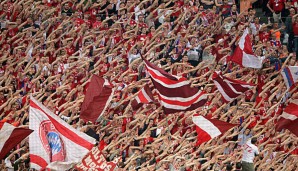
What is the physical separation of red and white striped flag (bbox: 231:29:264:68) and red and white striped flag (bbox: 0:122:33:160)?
10.4m

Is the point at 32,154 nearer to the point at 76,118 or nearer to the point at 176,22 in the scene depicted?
the point at 76,118

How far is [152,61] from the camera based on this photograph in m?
31.9

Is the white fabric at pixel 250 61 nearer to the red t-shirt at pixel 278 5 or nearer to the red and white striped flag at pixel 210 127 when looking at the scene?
the red t-shirt at pixel 278 5

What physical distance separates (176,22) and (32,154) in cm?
1280

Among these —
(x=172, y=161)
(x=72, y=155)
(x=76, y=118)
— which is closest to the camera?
(x=72, y=155)

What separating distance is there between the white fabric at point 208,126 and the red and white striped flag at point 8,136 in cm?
503

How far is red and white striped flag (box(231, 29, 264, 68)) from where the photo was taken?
3075cm

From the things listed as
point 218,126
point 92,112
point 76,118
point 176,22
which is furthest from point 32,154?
point 176,22

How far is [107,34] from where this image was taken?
33.3 metres

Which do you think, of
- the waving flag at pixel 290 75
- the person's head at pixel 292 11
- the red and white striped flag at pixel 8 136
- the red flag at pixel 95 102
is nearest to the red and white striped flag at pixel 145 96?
the red flag at pixel 95 102

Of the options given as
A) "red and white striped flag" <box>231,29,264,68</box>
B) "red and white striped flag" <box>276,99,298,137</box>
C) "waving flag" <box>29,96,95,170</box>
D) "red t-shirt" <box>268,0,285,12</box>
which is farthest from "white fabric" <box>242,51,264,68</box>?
"waving flag" <box>29,96,95,170</box>

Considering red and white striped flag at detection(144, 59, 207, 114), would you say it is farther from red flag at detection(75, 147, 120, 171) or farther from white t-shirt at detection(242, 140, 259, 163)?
white t-shirt at detection(242, 140, 259, 163)

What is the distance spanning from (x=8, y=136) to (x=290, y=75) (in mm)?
11454

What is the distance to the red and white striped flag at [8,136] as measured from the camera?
2152 cm
